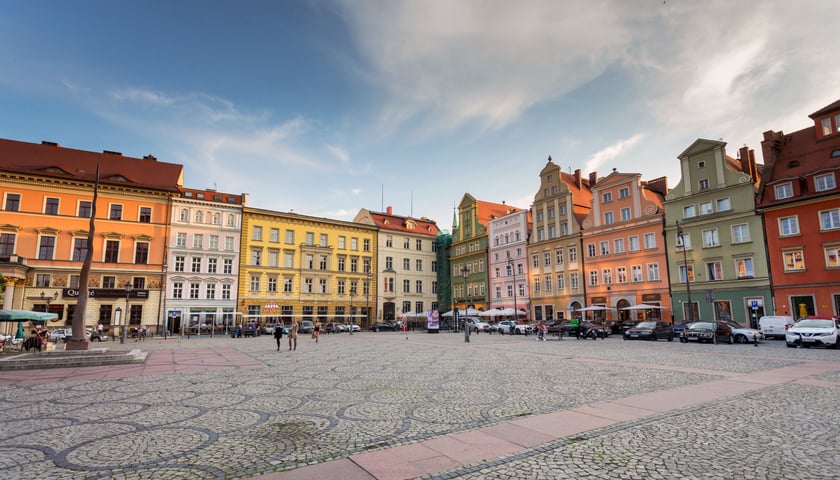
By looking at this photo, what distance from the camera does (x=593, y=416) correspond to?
25.8 ft

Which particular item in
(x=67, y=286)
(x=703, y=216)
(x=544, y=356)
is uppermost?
(x=703, y=216)

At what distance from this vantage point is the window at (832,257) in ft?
105

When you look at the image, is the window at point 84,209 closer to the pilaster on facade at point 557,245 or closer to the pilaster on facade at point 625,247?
the pilaster on facade at point 557,245

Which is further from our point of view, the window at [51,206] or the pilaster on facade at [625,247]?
the window at [51,206]

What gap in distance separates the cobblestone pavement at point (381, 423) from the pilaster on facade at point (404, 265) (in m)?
51.2

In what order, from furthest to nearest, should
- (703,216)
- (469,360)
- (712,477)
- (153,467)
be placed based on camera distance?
(703,216) < (469,360) < (153,467) < (712,477)

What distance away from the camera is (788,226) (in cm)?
3472

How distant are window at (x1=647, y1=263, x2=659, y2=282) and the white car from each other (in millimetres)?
19102

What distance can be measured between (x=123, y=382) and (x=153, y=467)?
910cm

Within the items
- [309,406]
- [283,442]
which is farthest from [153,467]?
[309,406]

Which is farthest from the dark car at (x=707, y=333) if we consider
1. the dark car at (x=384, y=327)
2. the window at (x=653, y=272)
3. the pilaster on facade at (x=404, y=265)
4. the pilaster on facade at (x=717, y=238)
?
the pilaster on facade at (x=404, y=265)

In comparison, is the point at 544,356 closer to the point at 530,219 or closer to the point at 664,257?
the point at 664,257

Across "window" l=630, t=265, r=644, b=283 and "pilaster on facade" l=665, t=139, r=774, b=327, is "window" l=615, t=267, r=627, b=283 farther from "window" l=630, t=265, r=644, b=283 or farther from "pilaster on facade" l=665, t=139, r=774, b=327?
"pilaster on facade" l=665, t=139, r=774, b=327

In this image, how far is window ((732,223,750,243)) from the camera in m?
36.8
